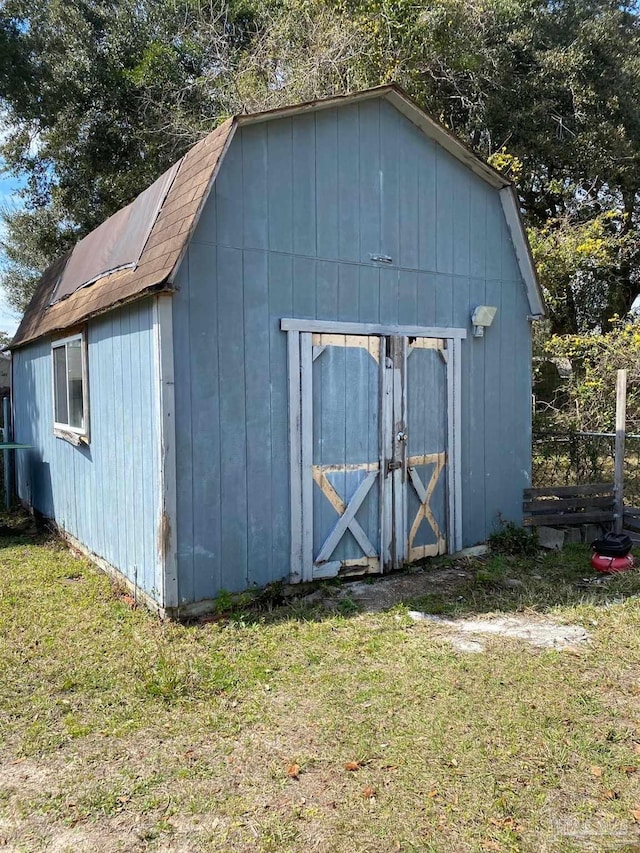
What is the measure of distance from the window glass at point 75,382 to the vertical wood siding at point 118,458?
0.34 metres

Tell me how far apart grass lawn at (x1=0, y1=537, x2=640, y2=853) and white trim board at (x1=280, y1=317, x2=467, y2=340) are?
237cm

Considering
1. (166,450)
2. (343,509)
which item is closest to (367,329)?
(343,509)

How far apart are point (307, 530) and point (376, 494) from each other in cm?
82

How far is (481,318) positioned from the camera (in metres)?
6.37

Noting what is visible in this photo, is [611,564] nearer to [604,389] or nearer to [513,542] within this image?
[513,542]

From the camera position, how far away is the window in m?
6.59

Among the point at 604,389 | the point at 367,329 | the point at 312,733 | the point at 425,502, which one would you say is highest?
the point at 367,329

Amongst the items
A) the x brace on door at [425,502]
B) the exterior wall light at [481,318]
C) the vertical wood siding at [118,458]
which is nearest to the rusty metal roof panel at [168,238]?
the vertical wood siding at [118,458]

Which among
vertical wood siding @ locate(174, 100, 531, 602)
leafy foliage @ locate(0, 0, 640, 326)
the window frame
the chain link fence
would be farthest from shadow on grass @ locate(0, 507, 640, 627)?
leafy foliage @ locate(0, 0, 640, 326)

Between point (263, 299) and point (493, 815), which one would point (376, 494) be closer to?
point (263, 299)

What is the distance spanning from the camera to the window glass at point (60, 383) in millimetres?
7289

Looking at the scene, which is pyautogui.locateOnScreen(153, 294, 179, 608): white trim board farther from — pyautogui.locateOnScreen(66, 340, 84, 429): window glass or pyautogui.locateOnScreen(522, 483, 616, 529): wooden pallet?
pyautogui.locateOnScreen(522, 483, 616, 529): wooden pallet

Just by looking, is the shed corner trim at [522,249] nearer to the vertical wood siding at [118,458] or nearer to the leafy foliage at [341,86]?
the vertical wood siding at [118,458]

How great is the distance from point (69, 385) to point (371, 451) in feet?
12.0
